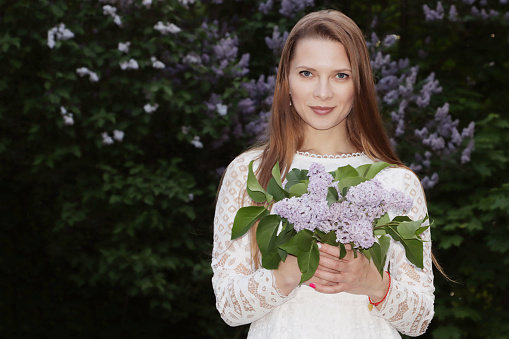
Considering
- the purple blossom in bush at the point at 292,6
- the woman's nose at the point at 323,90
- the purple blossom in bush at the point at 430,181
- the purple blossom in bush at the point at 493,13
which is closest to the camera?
the woman's nose at the point at 323,90

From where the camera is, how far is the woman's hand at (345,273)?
1923 millimetres

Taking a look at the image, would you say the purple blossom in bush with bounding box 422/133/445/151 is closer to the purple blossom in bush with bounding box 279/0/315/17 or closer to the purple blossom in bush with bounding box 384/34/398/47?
the purple blossom in bush with bounding box 384/34/398/47

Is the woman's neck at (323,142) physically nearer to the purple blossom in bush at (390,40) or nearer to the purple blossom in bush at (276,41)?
the purple blossom in bush at (276,41)

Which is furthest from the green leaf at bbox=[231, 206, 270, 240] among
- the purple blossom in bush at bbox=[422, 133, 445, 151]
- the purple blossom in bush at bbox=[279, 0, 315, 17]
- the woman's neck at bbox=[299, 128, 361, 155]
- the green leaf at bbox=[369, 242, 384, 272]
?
the purple blossom in bush at bbox=[279, 0, 315, 17]

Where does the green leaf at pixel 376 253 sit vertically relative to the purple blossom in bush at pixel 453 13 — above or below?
below

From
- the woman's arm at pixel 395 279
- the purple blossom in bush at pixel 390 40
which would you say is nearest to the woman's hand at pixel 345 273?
the woman's arm at pixel 395 279

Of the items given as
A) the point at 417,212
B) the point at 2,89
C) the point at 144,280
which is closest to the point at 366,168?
the point at 417,212

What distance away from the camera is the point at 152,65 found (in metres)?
5.73

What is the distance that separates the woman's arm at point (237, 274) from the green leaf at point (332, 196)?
35 centimetres

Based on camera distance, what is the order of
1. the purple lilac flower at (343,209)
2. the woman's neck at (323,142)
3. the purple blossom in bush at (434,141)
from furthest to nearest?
the purple blossom in bush at (434,141) < the woman's neck at (323,142) < the purple lilac flower at (343,209)

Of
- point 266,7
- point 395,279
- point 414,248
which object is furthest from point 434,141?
point 414,248

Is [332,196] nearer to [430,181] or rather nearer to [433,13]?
[430,181]

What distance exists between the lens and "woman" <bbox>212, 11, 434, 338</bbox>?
2.20 metres

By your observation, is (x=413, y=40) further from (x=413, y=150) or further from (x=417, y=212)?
(x=417, y=212)
